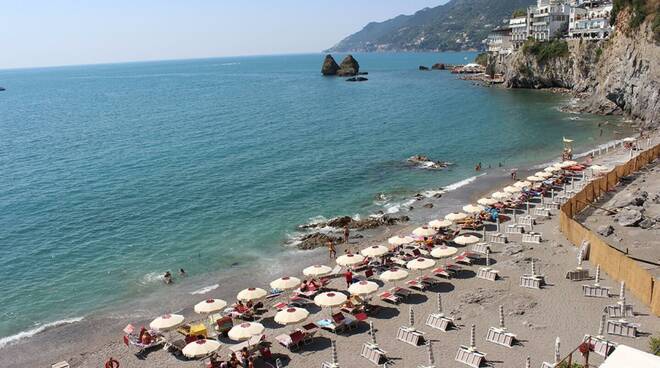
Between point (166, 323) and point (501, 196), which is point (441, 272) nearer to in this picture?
point (166, 323)

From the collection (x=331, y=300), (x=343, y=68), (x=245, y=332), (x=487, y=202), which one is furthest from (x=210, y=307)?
(x=343, y=68)

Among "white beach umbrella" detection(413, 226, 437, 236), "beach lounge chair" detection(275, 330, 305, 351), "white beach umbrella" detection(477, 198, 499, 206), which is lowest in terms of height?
"beach lounge chair" detection(275, 330, 305, 351)

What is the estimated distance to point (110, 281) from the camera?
1196 inches

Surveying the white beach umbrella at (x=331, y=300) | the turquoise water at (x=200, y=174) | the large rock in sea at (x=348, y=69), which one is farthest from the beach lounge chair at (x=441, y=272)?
the large rock in sea at (x=348, y=69)

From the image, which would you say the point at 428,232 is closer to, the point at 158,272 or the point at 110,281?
the point at 158,272

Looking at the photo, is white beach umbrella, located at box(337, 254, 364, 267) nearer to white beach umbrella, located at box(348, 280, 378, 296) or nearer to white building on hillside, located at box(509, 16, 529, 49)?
white beach umbrella, located at box(348, 280, 378, 296)

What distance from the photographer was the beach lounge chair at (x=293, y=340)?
806 inches

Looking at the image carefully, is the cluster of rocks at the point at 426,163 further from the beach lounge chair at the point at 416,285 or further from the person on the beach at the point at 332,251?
the beach lounge chair at the point at 416,285

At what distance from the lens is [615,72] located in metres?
70.1

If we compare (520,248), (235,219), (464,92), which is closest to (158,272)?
(235,219)

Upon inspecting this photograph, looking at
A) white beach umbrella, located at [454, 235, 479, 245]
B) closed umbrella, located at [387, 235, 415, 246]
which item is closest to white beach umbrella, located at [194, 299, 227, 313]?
closed umbrella, located at [387, 235, 415, 246]

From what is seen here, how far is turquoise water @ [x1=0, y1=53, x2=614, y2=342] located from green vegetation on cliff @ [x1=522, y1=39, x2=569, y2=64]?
764cm

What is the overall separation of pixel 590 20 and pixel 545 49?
9.84 m

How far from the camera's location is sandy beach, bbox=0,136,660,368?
1888 cm
